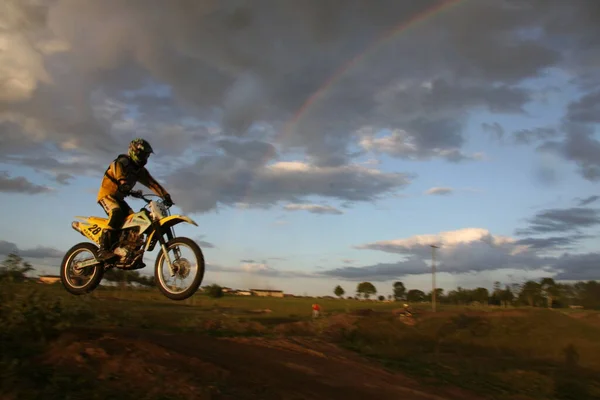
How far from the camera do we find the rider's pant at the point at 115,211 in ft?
26.2

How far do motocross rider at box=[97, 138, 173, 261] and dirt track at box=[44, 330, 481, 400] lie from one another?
5.17ft

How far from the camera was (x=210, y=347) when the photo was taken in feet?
27.9

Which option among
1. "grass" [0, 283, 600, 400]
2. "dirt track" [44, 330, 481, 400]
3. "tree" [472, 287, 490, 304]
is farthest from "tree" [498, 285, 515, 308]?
"dirt track" [44, 330, 481, 400]

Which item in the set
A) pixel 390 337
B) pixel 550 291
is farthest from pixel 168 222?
pixel 550 291

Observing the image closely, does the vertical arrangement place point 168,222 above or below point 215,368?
above

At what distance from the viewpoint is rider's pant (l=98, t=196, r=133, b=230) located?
7977 millimetres

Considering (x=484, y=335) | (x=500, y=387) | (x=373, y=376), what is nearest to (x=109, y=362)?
(x=373, y=376)

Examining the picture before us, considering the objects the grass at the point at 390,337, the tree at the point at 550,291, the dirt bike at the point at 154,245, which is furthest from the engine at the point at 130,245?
the tree at the point at 550,291

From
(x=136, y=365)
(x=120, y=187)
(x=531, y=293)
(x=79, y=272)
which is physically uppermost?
(x=531, y=293)

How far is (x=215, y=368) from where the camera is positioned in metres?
6.98

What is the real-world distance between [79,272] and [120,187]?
211cm

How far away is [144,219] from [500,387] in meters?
12.1

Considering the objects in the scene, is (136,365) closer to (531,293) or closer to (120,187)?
(120,187)

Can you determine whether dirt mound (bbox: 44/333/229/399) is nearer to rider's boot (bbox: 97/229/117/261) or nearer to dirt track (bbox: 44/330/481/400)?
dirt track (bbox: 44/330/481/400)
